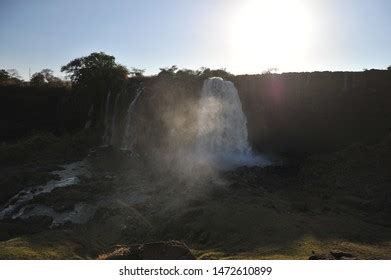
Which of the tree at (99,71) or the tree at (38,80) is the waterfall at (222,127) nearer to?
the tree at (99,71)

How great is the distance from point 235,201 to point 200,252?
5978mm

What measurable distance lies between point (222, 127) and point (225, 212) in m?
14.2

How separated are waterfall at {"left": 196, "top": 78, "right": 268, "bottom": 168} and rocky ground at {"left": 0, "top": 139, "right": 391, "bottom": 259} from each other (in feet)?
11.7

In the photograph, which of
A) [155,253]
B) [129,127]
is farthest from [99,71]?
[155,253]

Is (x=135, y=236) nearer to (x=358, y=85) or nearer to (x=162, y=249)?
(x=162, y=249)

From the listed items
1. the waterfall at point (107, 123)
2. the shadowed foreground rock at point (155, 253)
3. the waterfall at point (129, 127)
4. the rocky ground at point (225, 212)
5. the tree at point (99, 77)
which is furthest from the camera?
the tree at point (99, 77)

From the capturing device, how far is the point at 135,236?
69.9 ft

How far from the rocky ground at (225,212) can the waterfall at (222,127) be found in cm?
356

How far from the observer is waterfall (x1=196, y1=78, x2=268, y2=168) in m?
33.7

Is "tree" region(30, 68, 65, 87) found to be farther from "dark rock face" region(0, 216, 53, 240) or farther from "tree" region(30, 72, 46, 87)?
"dark rock face" region(0, 216, 53, 240)

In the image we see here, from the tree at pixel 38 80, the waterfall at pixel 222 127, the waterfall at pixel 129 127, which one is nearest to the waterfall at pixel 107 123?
the waterfall at pixel 129 127

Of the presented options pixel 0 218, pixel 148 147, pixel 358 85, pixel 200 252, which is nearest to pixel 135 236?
pixel 200 252

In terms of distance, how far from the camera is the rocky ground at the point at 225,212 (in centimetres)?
1814

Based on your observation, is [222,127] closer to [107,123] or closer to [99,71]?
[107,123]
